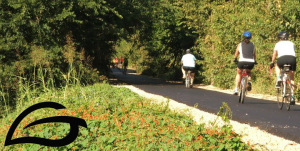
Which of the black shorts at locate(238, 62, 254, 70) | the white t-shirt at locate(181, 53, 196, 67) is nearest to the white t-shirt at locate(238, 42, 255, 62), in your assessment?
the black shorts at locate(238, 62, 254, 70)

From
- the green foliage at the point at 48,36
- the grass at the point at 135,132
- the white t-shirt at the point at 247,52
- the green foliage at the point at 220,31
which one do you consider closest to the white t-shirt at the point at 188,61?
the green foliage at the point at 220,31

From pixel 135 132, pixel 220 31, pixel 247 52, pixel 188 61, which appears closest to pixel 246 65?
pixel 247 52

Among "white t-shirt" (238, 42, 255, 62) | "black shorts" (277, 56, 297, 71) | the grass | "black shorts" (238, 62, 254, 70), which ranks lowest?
the grass

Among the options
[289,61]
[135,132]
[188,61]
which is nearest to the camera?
[135,132]

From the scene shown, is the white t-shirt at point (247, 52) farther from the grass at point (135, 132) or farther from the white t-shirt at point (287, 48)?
the grass at point (135, 132)

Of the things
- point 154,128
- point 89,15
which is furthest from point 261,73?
point 154,128

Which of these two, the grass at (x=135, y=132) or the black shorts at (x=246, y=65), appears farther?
the black shorts at (x=246, y=65)

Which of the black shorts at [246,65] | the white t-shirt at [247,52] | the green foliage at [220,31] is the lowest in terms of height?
the black shorts at [246,65]

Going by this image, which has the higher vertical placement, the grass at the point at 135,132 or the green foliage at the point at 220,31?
the green foliage at the point at 220,31

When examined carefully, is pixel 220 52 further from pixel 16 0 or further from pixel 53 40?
pixel 16 0

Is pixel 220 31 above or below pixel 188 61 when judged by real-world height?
above

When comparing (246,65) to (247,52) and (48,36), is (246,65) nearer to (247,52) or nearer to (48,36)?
(247,52)

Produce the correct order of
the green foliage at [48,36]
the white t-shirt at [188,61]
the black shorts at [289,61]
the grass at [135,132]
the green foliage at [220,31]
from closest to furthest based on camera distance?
1. the grass at [135,132]
2. the black shorts at [289,61]
3. the green foliage at [220,31]
4. the green foliage at [48,36]
5. the white t-shirt at [188,61]

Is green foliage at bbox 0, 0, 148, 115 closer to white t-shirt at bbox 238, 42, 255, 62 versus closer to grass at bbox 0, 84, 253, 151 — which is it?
white t-shirt at bbox 238, 42, 255, 62
